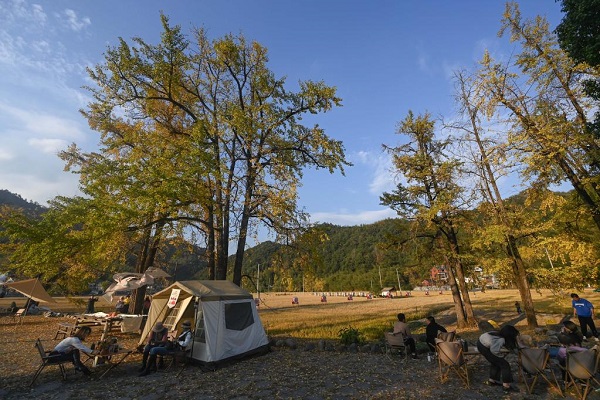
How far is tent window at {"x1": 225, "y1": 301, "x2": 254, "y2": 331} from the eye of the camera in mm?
9698

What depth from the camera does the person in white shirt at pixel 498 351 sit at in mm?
6477

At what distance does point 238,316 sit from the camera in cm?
1006

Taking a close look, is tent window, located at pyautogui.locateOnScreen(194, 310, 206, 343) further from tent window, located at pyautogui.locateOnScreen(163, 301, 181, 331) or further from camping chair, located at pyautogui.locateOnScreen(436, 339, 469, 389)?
camping chair, located at pyautogui.locateOnScreen(436, 339, 469, 389)

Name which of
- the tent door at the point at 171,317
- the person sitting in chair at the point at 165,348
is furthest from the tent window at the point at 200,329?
the tent door at the point at 171,317

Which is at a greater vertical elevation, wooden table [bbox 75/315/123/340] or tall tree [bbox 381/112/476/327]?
tall tree [bbox 381/112/476/327]

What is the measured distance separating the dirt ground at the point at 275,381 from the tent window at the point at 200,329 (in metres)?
0.80

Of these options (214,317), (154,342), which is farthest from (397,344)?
(154,342)

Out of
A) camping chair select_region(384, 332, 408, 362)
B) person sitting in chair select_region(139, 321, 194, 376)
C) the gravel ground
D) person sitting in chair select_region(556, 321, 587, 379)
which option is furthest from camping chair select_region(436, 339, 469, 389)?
person sitting in chair select_region(139, 321, 194, 376)

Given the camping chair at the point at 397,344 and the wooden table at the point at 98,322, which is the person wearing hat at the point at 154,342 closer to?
the wooden table at the point at 98,322

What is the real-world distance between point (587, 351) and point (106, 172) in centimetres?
1414

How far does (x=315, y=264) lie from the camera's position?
1485 centimetres

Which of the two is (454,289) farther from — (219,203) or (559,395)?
(219,203)

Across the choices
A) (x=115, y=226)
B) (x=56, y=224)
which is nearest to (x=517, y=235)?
(x=115, y=226)

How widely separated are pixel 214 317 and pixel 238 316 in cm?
103
